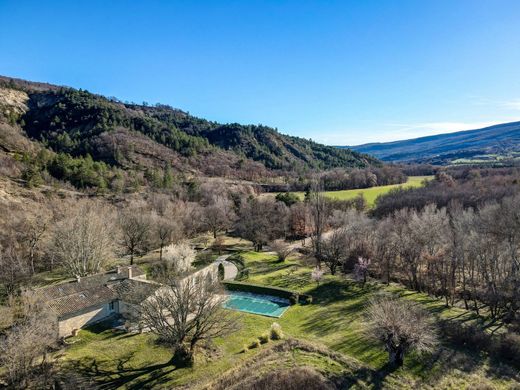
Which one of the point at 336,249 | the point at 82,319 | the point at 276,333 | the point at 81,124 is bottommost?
the point at 276,333

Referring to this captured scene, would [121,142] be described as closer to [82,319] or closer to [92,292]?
[92,292]

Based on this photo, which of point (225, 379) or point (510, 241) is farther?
point (510, 241)

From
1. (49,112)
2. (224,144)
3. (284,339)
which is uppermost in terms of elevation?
(49,112)

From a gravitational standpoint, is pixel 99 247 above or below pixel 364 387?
above

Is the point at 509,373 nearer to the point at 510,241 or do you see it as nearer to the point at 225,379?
the point at 510,241

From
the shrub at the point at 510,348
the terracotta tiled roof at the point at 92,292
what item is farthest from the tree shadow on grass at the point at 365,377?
the terracotta tiled roof at the point at 92,292

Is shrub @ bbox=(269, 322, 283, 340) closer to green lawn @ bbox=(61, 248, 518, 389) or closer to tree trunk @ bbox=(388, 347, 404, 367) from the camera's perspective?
green lawn @ bbox=(61, 248, 518, 389)

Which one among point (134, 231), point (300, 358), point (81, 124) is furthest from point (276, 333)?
point (81, 124)

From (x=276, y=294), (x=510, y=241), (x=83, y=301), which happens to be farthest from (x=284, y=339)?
(x=510, y=241)
